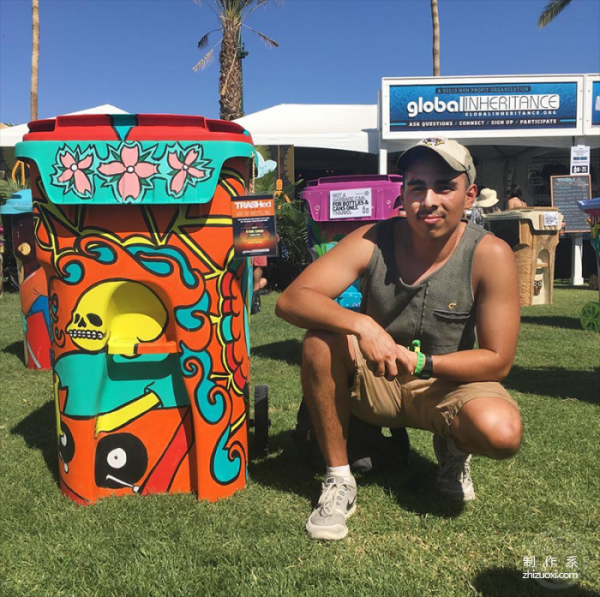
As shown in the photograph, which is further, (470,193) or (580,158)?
(580,158)

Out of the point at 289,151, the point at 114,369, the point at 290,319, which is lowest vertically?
the point at 114,369

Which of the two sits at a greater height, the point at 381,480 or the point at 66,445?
the point at 66,445

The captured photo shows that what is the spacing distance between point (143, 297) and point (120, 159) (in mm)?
522

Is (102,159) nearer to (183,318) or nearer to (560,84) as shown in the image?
(183,318)

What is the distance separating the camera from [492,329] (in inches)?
84.5

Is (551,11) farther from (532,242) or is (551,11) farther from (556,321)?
(556,321)

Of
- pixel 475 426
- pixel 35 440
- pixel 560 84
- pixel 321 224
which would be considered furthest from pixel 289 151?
pixel 475 426

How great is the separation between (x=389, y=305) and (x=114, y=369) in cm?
111

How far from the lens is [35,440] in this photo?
121 inches

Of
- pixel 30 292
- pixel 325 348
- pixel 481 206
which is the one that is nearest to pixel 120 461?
pixel 325 348

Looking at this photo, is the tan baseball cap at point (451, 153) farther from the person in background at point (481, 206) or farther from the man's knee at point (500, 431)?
the person in background at point (481, 206)

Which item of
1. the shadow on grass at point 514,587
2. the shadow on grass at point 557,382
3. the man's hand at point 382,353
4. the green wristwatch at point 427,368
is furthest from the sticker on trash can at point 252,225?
the shadow on grass at point 557,382

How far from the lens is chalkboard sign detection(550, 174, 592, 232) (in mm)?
11445

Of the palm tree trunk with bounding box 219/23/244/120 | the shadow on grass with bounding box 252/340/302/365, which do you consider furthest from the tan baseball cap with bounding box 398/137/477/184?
the palm tree trunk with bounding box 219/23/244/120
